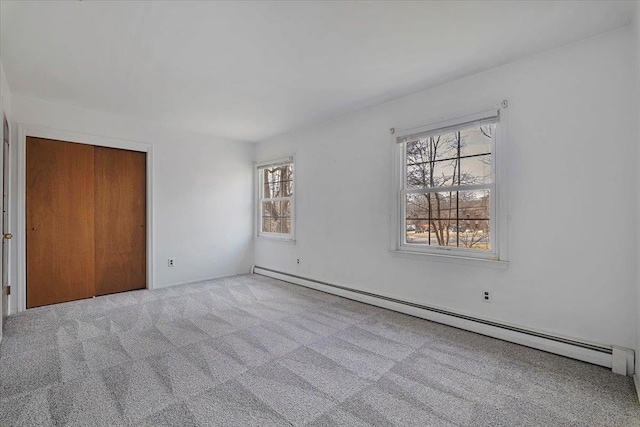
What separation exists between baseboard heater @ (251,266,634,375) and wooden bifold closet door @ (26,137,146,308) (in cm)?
317

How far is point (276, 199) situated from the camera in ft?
17.7

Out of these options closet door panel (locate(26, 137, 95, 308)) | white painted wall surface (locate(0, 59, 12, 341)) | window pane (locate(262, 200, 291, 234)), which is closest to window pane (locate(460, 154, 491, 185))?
window pane (locate(262, 200, 291, 234))

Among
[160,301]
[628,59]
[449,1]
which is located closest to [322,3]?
[449,1]

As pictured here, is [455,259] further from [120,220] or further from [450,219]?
[120,220]

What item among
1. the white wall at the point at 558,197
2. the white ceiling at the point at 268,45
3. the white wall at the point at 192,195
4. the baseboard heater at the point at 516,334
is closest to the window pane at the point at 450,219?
the white wall at the point at 558,197

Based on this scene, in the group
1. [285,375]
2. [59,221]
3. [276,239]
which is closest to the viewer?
[285,375]

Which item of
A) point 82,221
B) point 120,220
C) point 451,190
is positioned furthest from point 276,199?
point 451,190

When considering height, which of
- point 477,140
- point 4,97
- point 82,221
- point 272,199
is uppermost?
point 4,97

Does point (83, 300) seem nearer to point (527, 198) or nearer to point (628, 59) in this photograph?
point (527, 198)

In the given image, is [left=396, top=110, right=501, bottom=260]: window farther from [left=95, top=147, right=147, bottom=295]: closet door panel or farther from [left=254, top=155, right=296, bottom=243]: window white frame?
[left=95, top=147, right=147, bottom=295]: closet door panel

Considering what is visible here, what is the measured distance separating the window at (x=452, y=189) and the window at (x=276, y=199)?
83.8 inches

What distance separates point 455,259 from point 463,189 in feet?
2.34

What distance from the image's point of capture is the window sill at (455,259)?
281 cm

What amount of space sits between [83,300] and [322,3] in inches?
176
